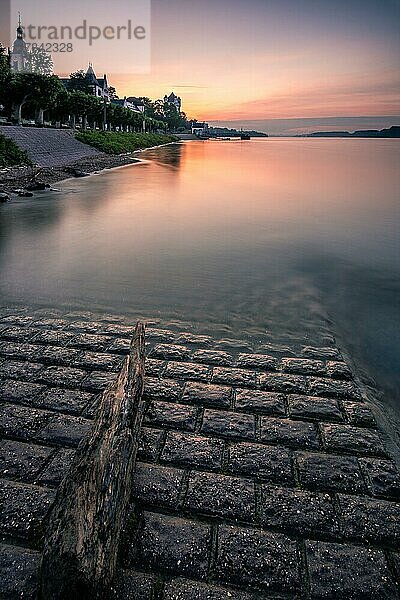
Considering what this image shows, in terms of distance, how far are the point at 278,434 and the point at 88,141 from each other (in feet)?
161

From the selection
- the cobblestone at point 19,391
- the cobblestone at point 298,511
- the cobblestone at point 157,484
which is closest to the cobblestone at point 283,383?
the cobblestone at point 298,511

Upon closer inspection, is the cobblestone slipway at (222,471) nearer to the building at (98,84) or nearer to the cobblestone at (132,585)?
the cobblestone at (132,585)

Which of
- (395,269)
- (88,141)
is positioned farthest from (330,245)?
(88,141)

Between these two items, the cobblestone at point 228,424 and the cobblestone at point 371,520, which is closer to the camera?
the cobblestone at point 371,520

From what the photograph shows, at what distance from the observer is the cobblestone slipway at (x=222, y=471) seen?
2.49 metres

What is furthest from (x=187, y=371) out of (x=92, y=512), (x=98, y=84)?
(x=98, y=84)

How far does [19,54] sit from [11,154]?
86.2 meters

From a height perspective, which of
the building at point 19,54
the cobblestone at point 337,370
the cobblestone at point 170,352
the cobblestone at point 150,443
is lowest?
Result: the cobblestone at point 150,443

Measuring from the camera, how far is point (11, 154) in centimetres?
2655

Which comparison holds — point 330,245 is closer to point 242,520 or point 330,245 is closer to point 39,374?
point 39,374

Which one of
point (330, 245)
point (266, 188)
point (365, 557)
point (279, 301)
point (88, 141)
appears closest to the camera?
point (365, 557)

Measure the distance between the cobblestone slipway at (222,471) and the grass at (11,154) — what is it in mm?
23615

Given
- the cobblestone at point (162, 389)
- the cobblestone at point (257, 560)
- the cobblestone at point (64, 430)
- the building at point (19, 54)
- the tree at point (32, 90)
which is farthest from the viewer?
the building at point (19, 54)

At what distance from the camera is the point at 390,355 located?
566 cm
